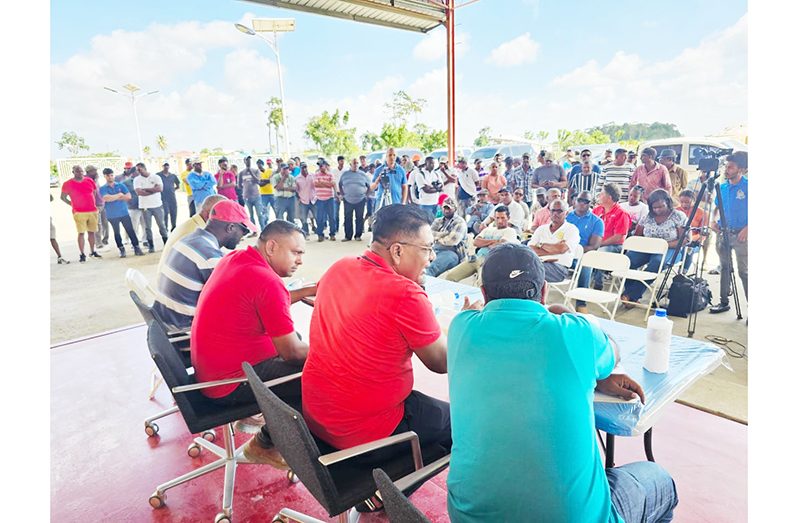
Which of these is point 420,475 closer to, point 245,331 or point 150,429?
point 245,331

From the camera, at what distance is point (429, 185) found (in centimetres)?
838

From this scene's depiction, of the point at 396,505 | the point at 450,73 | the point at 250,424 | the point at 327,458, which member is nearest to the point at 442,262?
the point at 250,424

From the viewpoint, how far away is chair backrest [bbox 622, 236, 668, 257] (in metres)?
4.38

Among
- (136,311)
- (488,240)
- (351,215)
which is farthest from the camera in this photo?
(351,215)

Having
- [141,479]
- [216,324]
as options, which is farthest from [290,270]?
[141,479]

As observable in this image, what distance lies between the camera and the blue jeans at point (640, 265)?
4594 mm

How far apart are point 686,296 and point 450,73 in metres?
6.46

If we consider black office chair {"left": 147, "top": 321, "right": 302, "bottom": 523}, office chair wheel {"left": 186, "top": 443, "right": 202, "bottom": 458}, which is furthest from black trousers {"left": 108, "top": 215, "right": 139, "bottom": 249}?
black office chair {"left": 147, "top": 321, "right": 302, "bottom": 523}

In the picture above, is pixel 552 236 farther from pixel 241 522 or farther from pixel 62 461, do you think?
pixel 62 461

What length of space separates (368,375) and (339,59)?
29608 mm

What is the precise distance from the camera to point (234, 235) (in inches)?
111

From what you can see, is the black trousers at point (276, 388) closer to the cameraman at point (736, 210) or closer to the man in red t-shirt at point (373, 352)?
the man in red t-shirt at point (373, 352)

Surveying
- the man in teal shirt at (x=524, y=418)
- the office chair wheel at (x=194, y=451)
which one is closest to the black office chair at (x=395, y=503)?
the man in teal shirt at (x=524, y=418)

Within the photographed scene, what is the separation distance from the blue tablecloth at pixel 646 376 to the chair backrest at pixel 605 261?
2107 millimetres
